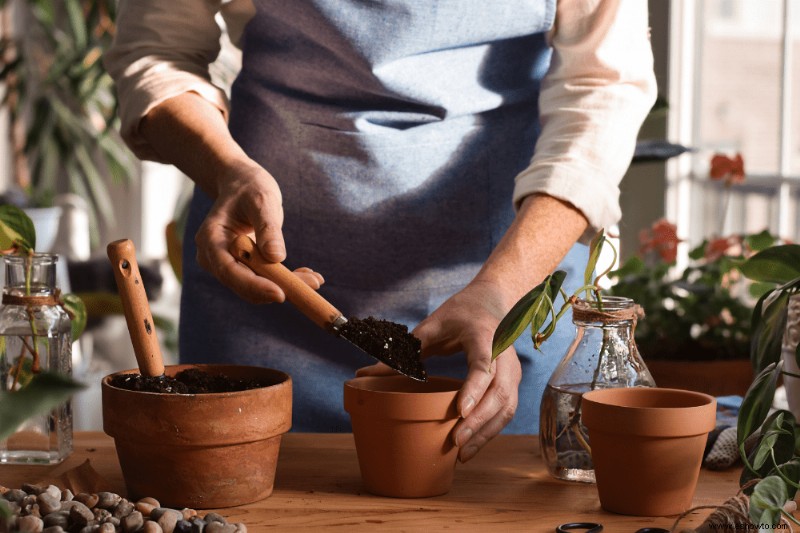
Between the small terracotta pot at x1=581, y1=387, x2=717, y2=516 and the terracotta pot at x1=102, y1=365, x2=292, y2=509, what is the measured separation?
0.28 m

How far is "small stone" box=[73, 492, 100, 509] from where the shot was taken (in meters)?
0.81

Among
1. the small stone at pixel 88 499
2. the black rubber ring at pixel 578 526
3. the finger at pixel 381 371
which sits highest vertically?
the finger at pixel 381 371

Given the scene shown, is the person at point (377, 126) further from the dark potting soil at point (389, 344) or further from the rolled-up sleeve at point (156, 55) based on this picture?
the dark potting soil at point (389, 344)

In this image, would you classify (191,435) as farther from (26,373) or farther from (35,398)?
(35,398)

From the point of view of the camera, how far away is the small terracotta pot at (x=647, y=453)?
2.70ft

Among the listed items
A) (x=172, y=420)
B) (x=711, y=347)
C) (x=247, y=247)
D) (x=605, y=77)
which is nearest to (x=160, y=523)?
(x=172, y=420)

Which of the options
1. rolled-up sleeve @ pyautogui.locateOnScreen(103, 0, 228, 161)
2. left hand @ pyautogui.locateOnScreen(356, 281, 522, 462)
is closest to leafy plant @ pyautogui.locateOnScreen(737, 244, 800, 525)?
left hand @ pyautogui.locateOnScreen(356, 281, 522, 462)

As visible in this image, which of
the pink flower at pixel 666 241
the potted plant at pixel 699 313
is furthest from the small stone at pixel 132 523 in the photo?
the pink flower at pixel 666 241

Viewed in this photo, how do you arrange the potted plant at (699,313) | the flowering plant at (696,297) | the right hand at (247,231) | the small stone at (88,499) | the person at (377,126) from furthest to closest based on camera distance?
1. the flowering plant at (696,297)
2. the potted plant at (699,313)
3. the person at (377,126)
4. the right hand at (247,231)
5. the small stone at (88,499)

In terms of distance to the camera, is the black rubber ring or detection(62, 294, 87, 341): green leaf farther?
detection(62, 294, 87, 341): green leaf

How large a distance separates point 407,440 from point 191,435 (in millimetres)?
189

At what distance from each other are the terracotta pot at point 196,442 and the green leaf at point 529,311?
0.20 m

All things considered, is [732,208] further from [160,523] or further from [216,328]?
[160,523]

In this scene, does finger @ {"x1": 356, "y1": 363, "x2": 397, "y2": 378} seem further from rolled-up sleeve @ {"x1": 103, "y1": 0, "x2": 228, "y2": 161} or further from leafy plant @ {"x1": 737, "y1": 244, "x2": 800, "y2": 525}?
rolled-up sleeve @ {"x1": 103, "y1": 0, "x2": 228, "y2": 161}
